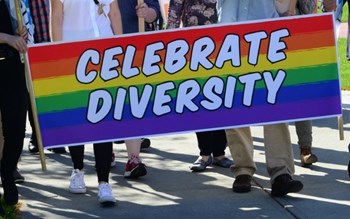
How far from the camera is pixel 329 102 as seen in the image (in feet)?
22.4

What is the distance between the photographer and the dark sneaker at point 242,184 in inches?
282

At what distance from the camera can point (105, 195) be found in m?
6.82

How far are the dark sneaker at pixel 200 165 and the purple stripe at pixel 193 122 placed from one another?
1.30 meters

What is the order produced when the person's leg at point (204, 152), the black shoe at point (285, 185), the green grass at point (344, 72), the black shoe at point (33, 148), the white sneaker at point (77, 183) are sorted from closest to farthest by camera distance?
the black shoe at point (285, 185), the white sneaker at point (77, 183), the person's leg at point (204, 152), the black shoe at point (33, 148), the green grass at point (344, 72)

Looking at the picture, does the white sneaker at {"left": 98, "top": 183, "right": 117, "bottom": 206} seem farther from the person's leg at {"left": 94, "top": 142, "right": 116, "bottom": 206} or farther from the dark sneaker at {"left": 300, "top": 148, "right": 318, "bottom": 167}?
the dark sneaker at {"left": 300, "top": 148, "right": 318, "bottom": 167}

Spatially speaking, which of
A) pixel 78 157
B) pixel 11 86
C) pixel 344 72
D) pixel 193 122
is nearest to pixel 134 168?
pixel 78 157

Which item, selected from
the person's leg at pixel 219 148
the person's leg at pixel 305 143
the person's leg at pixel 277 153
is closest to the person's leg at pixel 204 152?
the person's leg at pixel 219 148

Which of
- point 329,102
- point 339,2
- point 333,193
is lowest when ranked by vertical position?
point 333,193

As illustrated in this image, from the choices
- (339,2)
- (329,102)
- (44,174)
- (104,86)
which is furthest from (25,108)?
(339,2)

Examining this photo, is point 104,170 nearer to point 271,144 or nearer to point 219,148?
point 271,144

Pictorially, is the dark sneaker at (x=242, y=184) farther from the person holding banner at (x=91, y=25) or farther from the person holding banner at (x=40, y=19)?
the person holding banner at (x=40, y=19)

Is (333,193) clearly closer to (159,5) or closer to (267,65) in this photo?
Result: (267,65)

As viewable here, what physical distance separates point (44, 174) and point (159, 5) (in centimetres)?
193

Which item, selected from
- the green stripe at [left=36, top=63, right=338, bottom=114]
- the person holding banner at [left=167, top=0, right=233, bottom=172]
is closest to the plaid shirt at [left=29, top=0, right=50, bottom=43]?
the person holding banner at [left=167, top=0, right=233, bottom=172]
